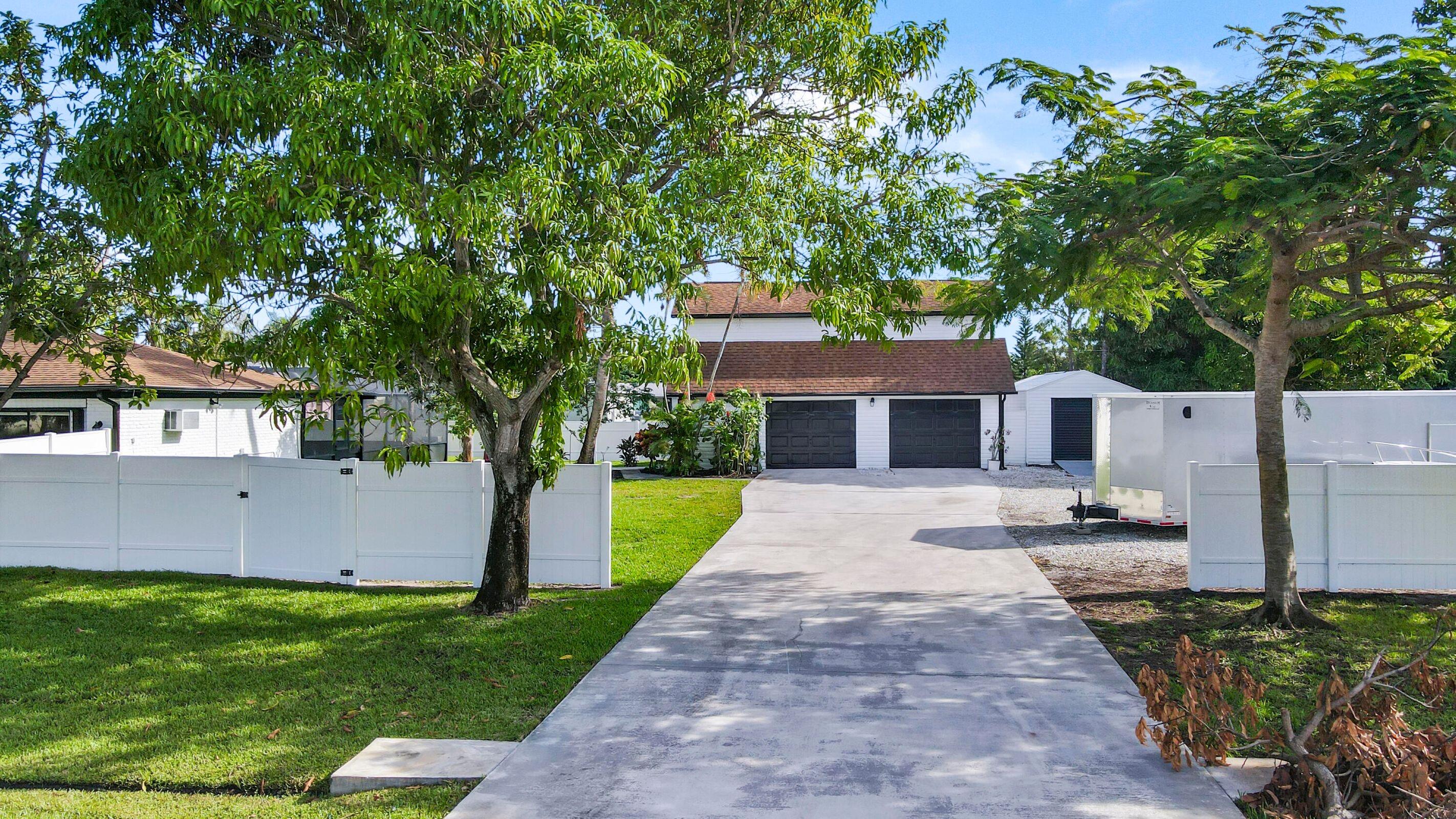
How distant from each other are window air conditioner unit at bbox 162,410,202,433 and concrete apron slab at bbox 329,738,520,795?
17.1 meters

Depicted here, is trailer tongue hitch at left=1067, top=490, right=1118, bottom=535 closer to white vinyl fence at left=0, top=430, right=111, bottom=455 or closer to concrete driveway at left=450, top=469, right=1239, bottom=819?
concrete driveway at left=450, top=469, right=1239, bottom=819

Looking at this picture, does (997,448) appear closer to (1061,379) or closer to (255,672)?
(1061,379)

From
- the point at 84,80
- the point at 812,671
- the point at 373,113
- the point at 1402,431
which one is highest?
the point at 84,80

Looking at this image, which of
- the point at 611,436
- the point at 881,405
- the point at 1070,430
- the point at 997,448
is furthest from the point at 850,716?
the point at 611,436

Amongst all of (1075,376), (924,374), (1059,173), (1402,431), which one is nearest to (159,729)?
(1059,173)

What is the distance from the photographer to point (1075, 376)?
27125mm

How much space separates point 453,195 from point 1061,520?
40.8ft

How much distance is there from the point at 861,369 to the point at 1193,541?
1737 centimetres

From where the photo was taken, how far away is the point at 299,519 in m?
10.3

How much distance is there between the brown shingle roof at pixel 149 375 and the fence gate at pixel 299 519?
3917 mm

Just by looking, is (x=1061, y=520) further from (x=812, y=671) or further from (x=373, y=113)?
(x=373, y=113)

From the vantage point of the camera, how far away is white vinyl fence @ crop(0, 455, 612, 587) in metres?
9.89

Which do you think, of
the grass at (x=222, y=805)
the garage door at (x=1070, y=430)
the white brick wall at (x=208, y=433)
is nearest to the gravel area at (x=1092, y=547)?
the garage door at (x=1070, y=430)

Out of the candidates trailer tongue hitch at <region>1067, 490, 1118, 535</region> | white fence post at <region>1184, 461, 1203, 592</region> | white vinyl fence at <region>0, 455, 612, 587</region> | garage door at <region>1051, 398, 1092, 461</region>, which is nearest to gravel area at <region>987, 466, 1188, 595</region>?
trailer tongue hitch at <region>1067, 490, 1118, 535</region>
